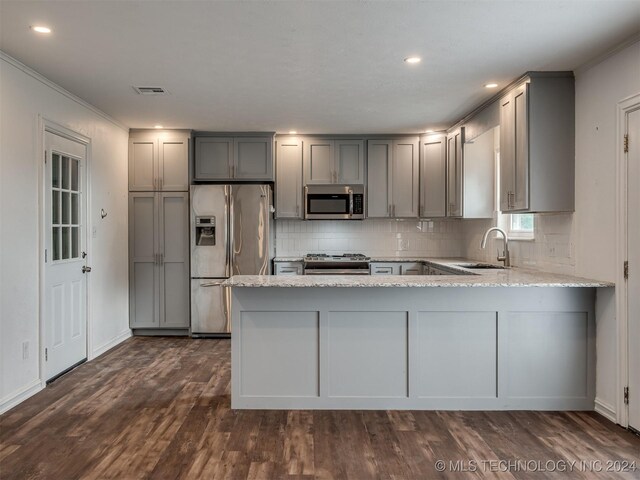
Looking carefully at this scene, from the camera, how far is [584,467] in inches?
84.3

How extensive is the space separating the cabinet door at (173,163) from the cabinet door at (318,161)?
1.43m

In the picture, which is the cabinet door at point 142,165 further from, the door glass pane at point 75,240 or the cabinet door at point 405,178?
the cabinet door at point 405,178

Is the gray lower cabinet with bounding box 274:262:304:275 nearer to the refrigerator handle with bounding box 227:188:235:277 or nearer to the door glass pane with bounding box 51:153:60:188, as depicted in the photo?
the refrigerator handle with bounding box 227:188:235:277

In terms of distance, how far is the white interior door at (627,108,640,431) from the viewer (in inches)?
98.7

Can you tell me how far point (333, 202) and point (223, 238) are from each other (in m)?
1.38

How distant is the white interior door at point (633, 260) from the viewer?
2.51m

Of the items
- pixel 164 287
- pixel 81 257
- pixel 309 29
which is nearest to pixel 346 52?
pixel 309 29

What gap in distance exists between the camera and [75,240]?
3.80 metres

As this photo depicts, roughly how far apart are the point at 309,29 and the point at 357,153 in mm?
2753

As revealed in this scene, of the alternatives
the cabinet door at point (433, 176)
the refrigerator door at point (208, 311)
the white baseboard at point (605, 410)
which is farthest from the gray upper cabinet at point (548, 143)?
the refrigerator door at point (208, 311)

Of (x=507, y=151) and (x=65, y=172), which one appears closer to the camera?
(x=507, y=151)

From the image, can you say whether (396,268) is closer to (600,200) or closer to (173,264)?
(600,200)

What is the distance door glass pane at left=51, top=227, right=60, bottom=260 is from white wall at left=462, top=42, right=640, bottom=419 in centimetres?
403

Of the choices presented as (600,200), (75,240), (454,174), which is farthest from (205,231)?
(600,200)
